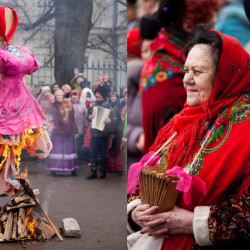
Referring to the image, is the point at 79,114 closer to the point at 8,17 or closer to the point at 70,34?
the point at 70,34

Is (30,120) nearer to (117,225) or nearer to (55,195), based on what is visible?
(55,195)

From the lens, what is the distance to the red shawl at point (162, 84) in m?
3.91

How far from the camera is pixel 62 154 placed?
10.4ft

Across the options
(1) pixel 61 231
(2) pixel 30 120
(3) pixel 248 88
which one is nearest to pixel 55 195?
(1) pixel 61 231

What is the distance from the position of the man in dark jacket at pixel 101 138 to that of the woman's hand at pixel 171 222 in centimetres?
60

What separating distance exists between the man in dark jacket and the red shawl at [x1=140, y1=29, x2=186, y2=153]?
82 cm

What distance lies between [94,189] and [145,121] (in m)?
0.96

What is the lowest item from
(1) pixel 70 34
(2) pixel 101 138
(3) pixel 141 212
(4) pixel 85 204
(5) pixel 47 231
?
(5) pixel 47 231

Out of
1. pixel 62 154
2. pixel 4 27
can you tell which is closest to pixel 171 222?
pixel 62 154

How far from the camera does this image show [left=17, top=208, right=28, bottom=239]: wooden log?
312 centimetres

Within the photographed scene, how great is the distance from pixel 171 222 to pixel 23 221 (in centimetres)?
91

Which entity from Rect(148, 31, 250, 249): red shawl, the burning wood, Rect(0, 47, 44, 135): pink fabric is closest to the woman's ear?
Rect(0, 47, 44, 135): pink fabric

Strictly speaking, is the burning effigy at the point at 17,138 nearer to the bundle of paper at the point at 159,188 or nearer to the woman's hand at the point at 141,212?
the woman's hand at the point at 141,212

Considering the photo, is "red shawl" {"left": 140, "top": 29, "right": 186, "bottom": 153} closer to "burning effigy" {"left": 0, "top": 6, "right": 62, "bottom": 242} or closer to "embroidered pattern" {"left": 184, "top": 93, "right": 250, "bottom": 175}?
"burning effigy" {"left": 0, "top": 6, "right": 62, "bottom": 242}
